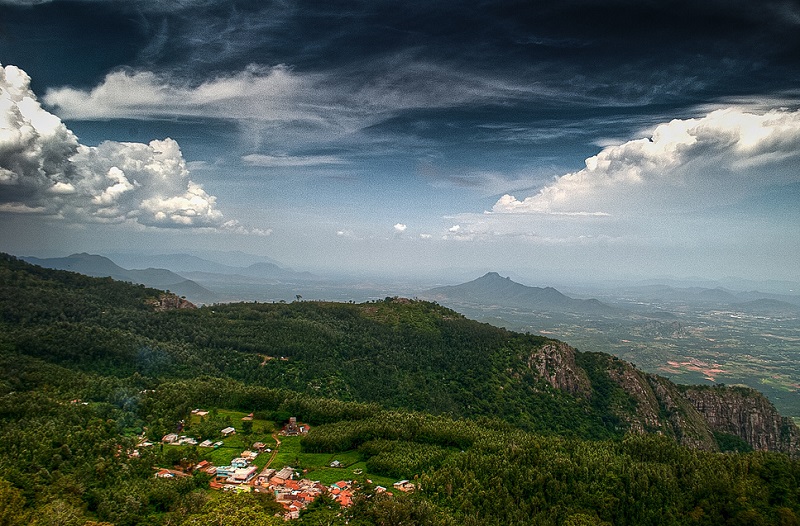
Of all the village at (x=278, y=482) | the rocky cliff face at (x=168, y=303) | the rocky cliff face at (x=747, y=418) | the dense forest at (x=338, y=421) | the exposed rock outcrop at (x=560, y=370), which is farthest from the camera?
the rocky cliff face at (x=168, y=303)

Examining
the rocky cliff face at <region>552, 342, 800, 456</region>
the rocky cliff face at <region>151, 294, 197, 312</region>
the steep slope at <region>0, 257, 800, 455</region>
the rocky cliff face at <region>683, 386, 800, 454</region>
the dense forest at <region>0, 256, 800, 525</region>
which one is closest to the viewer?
the dense forest at <region>0, 256, 800, 525</region>

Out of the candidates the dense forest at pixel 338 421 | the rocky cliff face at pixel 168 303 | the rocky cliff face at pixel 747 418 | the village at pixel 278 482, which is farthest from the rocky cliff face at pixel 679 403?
the rocky cliff face at pixel 168 303

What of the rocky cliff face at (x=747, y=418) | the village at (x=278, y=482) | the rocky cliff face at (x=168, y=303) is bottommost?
the rocky cliff face at (x=747, y=418)

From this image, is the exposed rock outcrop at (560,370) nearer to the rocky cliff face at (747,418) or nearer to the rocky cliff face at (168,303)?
the rocky cliff face at (747,418)

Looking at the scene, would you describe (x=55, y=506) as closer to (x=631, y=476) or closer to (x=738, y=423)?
(x=631, y=476)

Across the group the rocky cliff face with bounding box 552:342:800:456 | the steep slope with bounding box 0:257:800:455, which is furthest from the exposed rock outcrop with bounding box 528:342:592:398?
the steep slope with bounding box 0:257:800:455

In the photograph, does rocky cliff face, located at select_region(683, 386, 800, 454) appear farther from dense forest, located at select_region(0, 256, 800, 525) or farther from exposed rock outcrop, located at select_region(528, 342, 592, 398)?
exposed rock outcrop, located at select_region(528, 342, 592, 398)

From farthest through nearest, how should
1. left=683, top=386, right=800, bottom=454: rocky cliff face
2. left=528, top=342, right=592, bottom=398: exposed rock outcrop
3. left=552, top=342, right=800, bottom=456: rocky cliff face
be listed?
1. left=683, top=386, right=800, bottom=454: rocky cliff face
2. left=528, top=342, right=592, bottom=398: exposed rock outcrop
3. left=552, top=342, right=800, bottom=456: rocky cliff face
